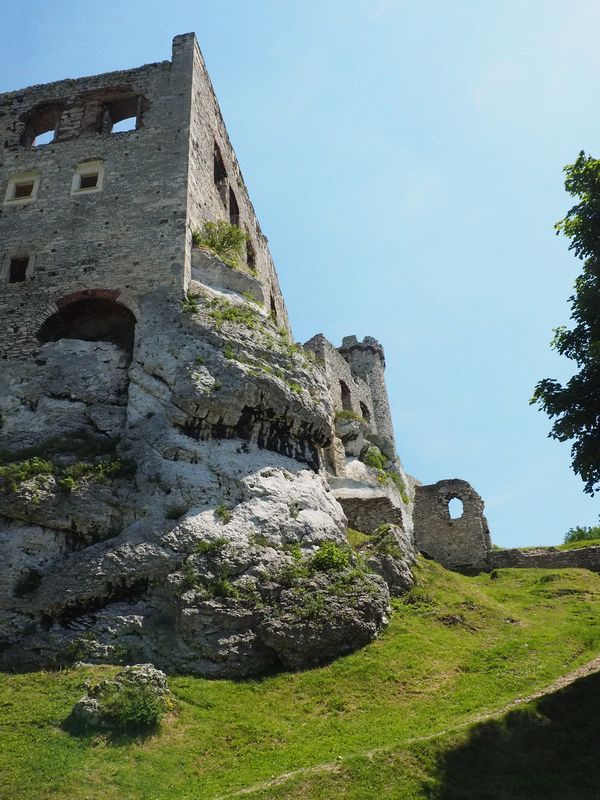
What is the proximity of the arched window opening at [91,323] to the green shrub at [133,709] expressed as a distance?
11761 millimetres

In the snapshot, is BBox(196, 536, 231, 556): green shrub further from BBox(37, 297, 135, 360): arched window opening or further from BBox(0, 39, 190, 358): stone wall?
BBox(0, 39, 190, 358): stone wall

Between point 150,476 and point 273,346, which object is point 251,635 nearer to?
point 150,476

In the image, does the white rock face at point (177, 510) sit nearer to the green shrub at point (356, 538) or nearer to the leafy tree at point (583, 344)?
the green shrub at point (356, 538)

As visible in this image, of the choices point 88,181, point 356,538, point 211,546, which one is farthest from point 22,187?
point 356,538

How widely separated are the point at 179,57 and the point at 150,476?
59.4 feet

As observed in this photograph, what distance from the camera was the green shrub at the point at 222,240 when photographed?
73.5ft

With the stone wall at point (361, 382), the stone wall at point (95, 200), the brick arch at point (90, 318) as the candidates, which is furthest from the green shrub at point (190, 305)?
the stone wall at point (361, 382)

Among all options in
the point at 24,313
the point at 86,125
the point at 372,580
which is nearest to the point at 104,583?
the point at 372,580

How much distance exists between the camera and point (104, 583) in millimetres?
13656

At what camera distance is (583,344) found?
14305 mm

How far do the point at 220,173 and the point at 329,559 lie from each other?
58.8 ft

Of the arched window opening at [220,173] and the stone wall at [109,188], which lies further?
the arched window opening at [220,173]

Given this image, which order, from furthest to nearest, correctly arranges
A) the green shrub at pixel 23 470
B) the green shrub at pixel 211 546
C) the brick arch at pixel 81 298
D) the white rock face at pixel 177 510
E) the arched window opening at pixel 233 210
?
the arched window opening at pixel 233 210, the brick arch at pixel 81 298, the green shrub at pixel 23 470, the green shrub at pixel 211 546, the white rock face at pixel 177 510

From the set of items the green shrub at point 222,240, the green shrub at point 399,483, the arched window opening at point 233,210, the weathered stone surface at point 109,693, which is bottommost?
the weathered stone surface at point 109,693
